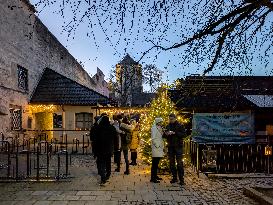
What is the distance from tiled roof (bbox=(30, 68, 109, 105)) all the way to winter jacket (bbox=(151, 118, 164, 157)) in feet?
51.8

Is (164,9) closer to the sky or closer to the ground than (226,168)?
closer to the sky

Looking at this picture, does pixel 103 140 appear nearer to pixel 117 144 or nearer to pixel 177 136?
pixel 177 136

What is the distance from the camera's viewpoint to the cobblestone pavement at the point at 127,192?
7738 millimetres

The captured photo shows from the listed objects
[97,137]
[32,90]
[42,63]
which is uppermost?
[42,63]

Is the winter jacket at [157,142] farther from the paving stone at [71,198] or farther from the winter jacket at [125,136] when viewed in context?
the paving stone at [71,198]

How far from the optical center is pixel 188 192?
8641mm

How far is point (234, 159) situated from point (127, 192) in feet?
21.0

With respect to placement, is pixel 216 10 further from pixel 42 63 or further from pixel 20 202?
pixel 42 63

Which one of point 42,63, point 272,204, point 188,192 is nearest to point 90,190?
point 188,192

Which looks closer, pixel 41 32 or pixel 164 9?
pixel 164 9

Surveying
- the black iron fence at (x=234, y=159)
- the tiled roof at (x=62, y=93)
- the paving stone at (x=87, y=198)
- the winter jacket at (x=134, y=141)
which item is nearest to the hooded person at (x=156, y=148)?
the paving stone at (x=87, y=198)

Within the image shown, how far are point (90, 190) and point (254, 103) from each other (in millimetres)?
16089

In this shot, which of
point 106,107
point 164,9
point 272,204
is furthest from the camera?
point 106,107

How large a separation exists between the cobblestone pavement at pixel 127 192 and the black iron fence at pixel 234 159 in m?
2.16
